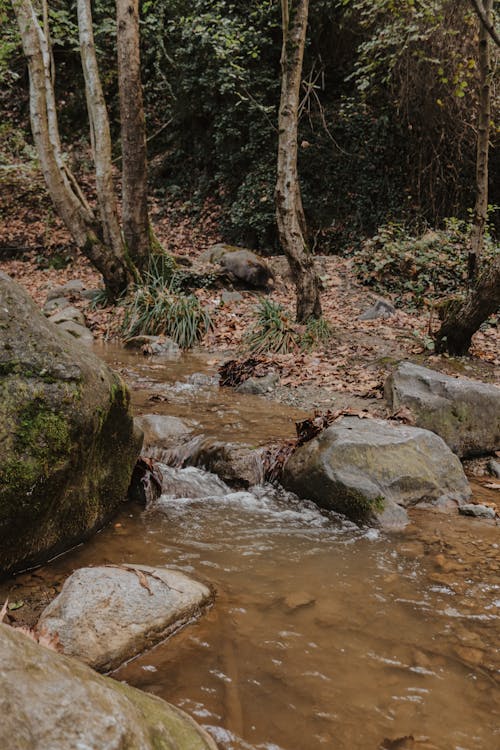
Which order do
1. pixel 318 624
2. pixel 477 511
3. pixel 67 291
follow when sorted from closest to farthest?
pixel 318 624 → pixel 477 511 → pixel 67 291

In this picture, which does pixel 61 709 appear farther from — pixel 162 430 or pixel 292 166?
pixel 292 166

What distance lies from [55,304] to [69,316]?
1341 millimetres

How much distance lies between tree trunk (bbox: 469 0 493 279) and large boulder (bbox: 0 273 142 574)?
724 cm

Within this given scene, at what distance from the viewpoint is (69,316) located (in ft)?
32.5

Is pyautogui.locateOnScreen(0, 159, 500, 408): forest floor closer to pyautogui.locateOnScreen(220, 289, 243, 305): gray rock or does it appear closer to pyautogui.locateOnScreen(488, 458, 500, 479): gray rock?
pyautogui.locateOnScreen(220, 289, 243, 305): gray rock

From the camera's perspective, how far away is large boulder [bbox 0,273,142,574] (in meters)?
2.70

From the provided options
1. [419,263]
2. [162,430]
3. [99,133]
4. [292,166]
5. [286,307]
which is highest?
[99,133]

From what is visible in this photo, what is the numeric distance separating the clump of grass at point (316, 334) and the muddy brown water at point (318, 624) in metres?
4.13

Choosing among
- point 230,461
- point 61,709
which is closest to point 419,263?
point 230,461

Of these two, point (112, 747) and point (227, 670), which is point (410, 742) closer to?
point (227, 670)

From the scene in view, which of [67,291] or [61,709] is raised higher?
[67,291]

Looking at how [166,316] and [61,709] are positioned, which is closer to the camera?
[61,709]

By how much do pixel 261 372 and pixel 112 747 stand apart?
6.03 meters

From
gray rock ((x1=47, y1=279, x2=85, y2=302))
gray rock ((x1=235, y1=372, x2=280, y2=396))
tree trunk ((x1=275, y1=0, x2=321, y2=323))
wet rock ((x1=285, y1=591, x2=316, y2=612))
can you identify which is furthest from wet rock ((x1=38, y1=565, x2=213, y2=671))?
gray rock ((x1=47, y1=279, x2=85, y2=302))
